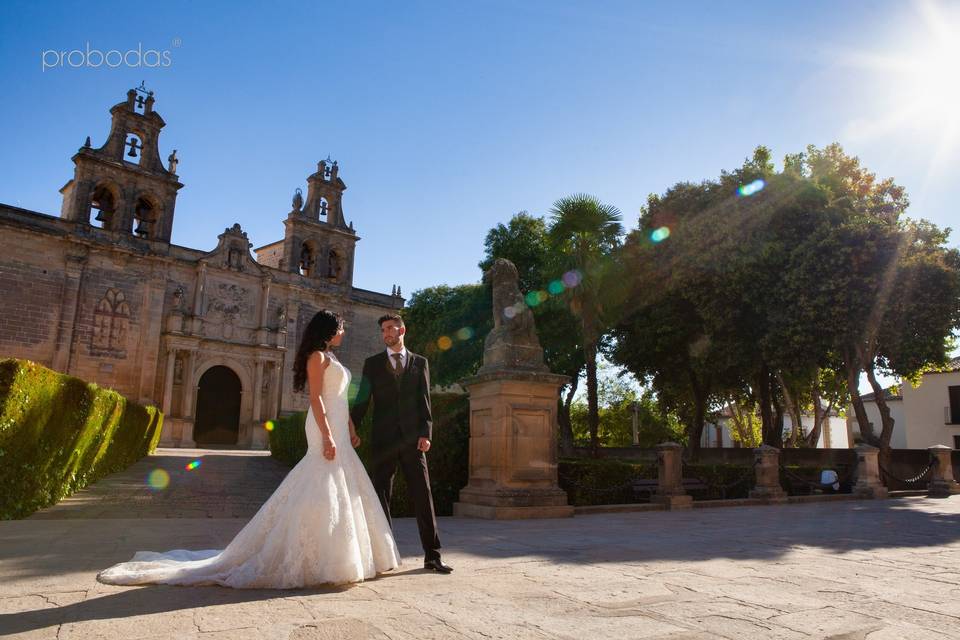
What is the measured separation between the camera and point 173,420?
26.3 m

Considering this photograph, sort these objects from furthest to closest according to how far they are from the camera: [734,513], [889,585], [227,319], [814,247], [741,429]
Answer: [741,429] → [227,319] → [814,247] → [734,513] → [889,585]

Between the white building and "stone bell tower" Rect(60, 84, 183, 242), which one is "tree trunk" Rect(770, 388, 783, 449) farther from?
"stone bell tower" Rect(60, 84, 183, 242)

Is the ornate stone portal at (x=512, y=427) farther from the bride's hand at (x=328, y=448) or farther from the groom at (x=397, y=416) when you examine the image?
the bride's hand at (x=328, y=448)

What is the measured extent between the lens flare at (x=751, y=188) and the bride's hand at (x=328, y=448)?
63.7 feet

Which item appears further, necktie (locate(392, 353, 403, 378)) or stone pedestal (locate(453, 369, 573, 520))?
stone pedestal (locate(453, 369, 573, 520))

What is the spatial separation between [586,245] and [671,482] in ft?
26.1

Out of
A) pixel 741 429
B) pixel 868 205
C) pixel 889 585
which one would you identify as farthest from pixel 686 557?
pixel 741 429

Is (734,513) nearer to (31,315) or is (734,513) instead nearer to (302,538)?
(302,538)

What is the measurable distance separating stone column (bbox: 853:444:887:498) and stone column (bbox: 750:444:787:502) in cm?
363

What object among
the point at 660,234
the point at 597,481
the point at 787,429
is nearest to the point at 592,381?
the point at 597,481

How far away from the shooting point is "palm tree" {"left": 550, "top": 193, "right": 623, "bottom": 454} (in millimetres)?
16766

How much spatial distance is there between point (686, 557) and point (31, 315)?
26.7 m

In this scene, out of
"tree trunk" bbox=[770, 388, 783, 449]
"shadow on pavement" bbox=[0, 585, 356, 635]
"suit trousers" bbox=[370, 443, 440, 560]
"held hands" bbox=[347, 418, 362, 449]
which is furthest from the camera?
"tree trunk" bbox=[770, 388, 783, 449]

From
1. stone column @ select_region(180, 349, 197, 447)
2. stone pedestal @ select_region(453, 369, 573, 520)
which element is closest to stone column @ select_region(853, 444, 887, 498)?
stone pedestal @ select_region(453, 369, 573, 520)
